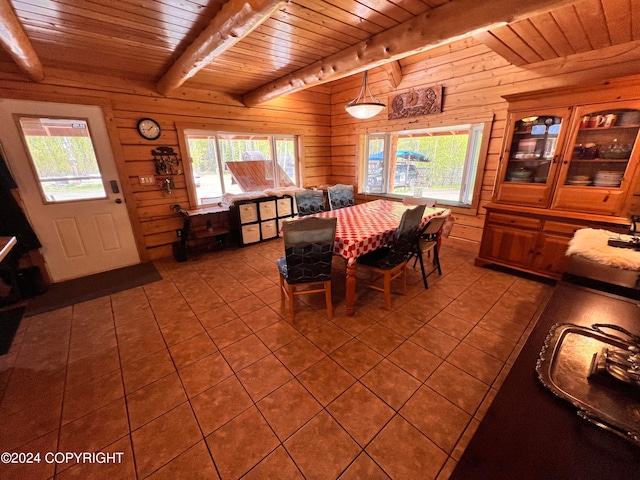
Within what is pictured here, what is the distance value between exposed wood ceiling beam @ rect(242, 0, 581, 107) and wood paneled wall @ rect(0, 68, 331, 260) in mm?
1675

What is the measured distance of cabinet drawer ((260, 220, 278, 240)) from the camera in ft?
14.0

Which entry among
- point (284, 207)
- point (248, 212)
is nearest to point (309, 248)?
point (248, 212)

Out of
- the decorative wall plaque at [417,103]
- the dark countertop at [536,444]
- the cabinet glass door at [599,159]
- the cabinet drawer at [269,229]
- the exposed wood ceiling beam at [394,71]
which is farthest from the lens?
the cabinet drawer at [269,229]

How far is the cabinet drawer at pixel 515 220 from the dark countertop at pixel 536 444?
2.38 metres

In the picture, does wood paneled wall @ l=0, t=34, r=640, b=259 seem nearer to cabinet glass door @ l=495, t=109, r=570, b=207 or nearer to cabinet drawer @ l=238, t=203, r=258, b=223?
cabinet glass door @ l=495, t=109, r=570, b=207

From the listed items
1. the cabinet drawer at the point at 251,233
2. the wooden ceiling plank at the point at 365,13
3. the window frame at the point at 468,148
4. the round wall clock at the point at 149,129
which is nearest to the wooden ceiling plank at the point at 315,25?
the wooden ceiling plank at the point at 365,13

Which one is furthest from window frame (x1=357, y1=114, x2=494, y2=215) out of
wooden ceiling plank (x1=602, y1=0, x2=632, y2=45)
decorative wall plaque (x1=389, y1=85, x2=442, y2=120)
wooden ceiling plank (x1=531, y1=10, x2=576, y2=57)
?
wooden ceiling plank (x1=602, y1=0, x2=632, y2=45)

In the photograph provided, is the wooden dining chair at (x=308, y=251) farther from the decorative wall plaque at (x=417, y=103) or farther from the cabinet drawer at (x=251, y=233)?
the decorative wall plaque at (x=417, y=103)

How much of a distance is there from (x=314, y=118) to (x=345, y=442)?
16.4 ft

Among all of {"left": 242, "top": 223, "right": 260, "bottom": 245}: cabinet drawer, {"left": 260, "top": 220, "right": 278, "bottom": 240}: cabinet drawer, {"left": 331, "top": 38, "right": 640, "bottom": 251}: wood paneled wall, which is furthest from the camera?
{"left": 260, "top": 220, "right": 278, "bottom": 240}: cabinet drawer

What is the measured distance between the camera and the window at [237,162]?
152 inches

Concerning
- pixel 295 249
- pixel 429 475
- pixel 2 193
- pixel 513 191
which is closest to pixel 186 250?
pixel 2 193

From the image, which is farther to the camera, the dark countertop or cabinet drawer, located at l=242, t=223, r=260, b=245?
cabinet drawer, located at l=242, t=223, r=260, b=245

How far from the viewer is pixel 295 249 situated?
6.63 feet
